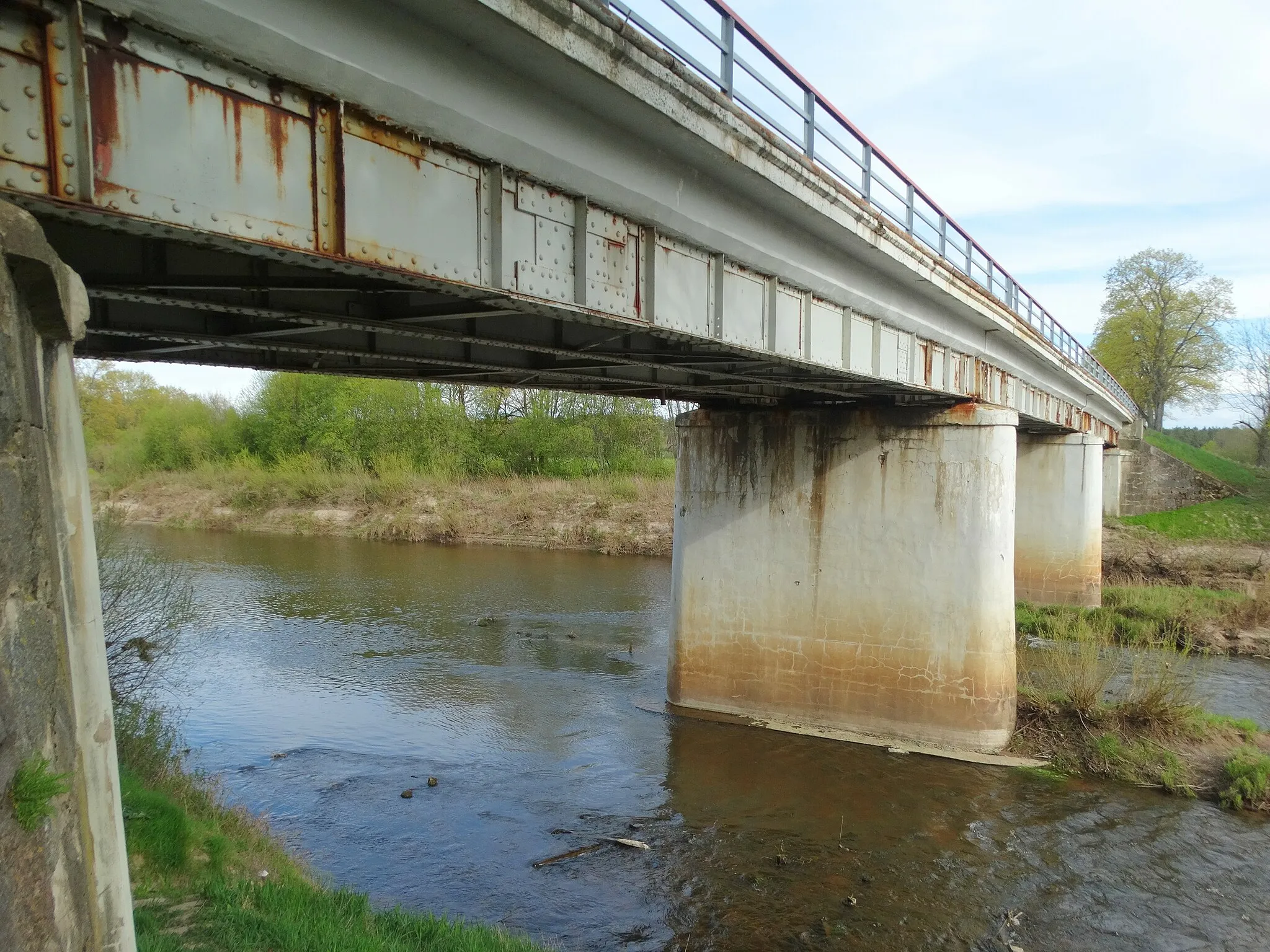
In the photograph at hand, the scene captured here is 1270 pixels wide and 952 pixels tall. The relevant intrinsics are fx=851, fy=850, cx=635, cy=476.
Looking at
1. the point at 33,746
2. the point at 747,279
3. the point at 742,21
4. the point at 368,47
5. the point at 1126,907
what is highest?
the point at 742,21

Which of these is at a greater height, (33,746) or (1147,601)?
(33,746)

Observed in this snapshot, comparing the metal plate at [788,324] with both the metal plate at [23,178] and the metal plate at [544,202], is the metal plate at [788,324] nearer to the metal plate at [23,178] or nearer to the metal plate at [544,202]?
the metal plate at [544,202]

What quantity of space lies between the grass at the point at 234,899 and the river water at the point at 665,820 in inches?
45.2

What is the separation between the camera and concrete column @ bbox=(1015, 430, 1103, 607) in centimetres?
2453

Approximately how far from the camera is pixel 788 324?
936 centimetres

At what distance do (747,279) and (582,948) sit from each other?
644 centimetres

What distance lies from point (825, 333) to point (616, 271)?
418cm

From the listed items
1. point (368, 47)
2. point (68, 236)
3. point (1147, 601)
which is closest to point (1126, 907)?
point (368, 47)

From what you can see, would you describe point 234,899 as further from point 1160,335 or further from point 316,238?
point 1160,335

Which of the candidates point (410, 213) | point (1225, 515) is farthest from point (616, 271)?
point (1225, 515)

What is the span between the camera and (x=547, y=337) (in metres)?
8.26

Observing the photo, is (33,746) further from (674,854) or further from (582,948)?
(674,854)

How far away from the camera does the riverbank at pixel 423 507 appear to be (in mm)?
37719

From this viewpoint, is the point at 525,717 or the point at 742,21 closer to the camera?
the point at 742,21
